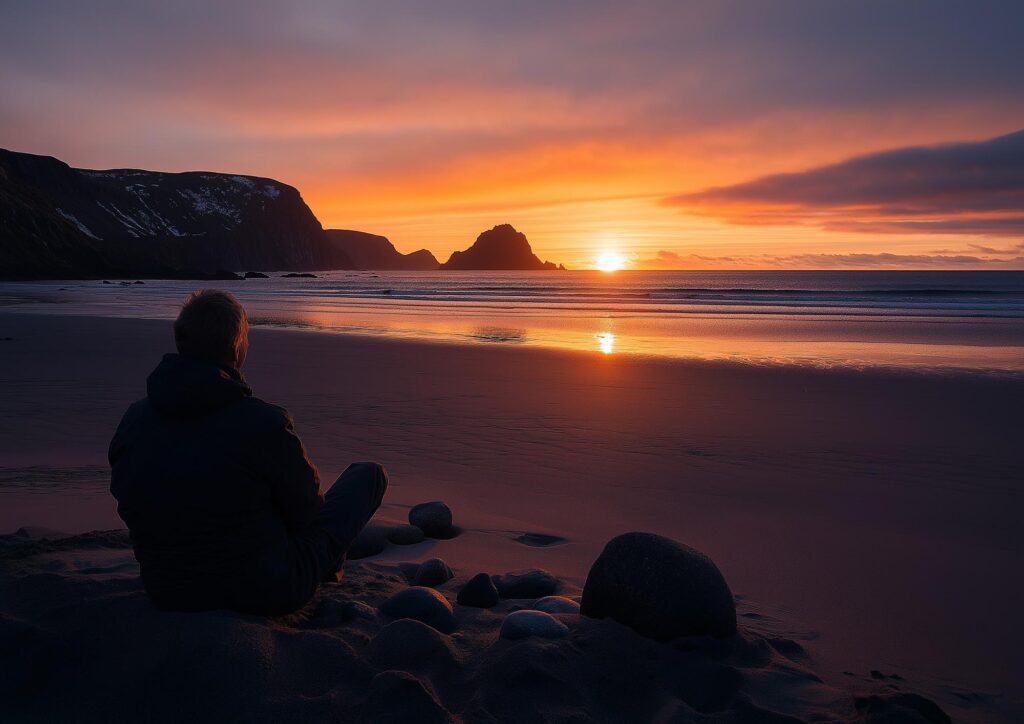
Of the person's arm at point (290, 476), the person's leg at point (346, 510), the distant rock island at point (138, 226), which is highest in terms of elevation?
the distant rock island at point (138, 226)

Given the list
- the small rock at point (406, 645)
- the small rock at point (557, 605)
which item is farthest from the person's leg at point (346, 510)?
the small rock at point (557, 605)

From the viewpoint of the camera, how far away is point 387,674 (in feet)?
8.71

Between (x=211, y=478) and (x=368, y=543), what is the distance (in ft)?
6.31

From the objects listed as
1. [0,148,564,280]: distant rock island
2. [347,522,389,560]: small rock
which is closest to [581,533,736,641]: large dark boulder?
[347,522,389,560]: small rock

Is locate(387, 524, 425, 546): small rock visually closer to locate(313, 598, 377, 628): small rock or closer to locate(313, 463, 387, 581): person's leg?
locate(313, 463, 387, 581): person's leg

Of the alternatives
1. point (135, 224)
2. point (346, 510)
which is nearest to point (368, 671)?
point (346, 510)

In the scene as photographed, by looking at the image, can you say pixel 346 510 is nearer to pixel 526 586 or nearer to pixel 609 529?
pixel 526 586

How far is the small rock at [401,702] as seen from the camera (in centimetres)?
249

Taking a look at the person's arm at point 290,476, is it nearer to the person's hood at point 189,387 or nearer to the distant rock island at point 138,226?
the person's hood at point 189,387

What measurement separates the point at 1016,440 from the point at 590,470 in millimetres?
4525

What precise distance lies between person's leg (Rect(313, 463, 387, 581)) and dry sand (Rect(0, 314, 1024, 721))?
25 centimetres

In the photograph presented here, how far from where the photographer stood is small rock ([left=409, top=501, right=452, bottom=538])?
190 inches

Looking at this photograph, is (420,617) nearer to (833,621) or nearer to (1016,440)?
Answer: (833,621)

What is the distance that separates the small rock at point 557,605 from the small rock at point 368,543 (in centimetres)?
132
